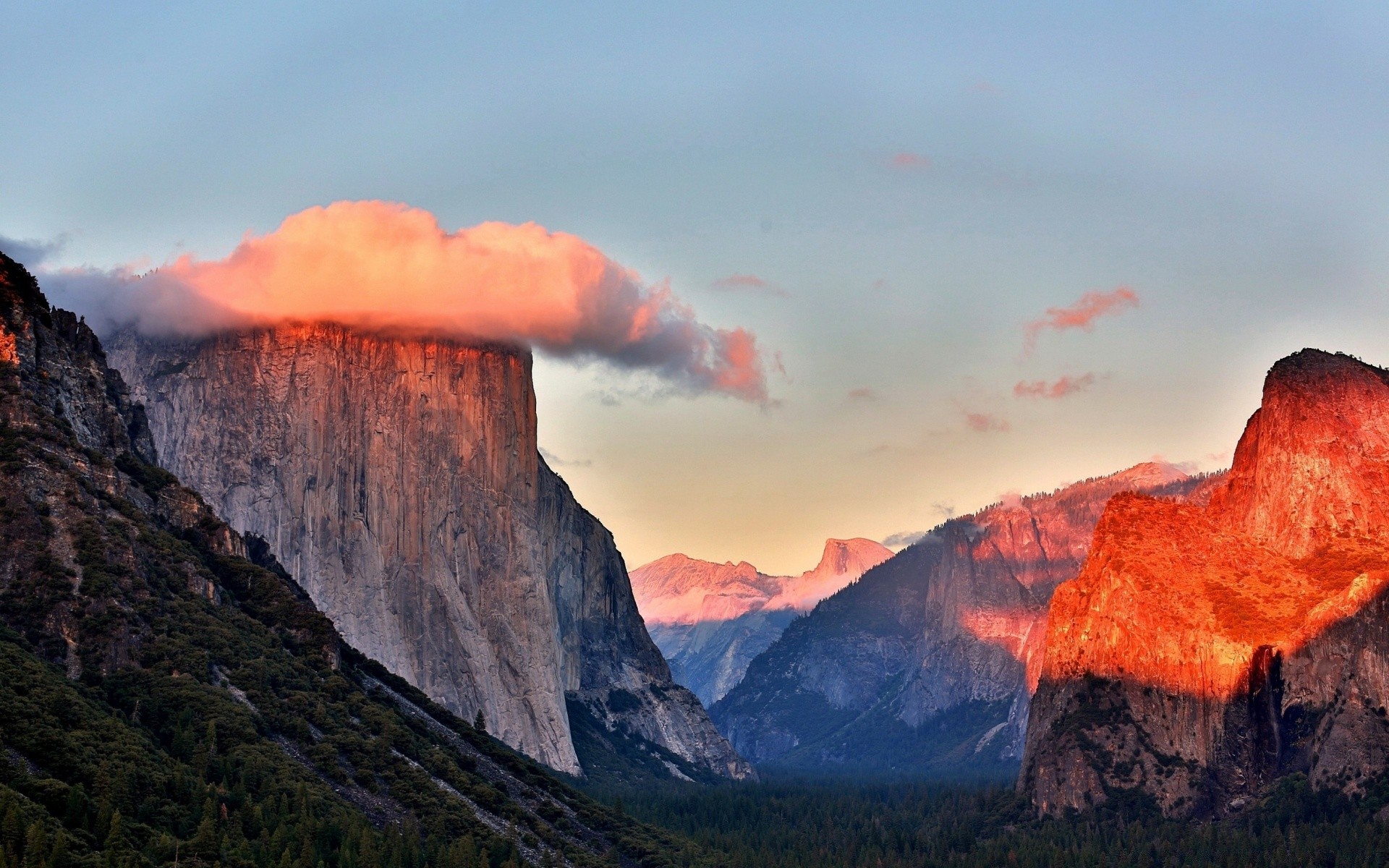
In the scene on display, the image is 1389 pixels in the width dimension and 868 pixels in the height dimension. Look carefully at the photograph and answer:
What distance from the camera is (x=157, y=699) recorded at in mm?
158375

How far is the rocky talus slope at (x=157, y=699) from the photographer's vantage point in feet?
444

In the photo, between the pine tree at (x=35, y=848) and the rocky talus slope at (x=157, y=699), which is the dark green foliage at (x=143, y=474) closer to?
the rocky talus slope at (x=157, y=699)

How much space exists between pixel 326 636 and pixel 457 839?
36378mm

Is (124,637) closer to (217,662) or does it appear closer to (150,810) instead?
(217,662)

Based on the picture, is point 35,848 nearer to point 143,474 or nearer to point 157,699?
point 157,699

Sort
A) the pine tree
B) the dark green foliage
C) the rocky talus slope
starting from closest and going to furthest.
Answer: the pine tree
the rocky talus slope
the dark green foliage

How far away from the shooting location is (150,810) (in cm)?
13775

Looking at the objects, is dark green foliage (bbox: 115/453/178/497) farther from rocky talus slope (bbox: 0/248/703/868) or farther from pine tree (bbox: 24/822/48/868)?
pine tree (bbox: 24/822/48/868)

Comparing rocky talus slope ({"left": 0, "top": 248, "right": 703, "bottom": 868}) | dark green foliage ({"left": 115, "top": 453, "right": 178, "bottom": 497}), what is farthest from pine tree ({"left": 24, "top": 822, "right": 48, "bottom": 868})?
dark green foliage ({"left": 115, "top": 453, "right": 178, "bottom": 497})

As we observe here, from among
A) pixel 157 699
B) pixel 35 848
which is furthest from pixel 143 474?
pixel 35 848

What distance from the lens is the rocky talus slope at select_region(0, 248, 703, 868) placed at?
135375mm

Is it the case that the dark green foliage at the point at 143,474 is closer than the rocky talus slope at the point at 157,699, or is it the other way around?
the rocky talus slope at the point at 157,699

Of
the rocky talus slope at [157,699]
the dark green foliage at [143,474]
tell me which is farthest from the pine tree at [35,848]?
the dark green foliage at [143,474]

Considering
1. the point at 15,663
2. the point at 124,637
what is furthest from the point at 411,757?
the point at 15,663
